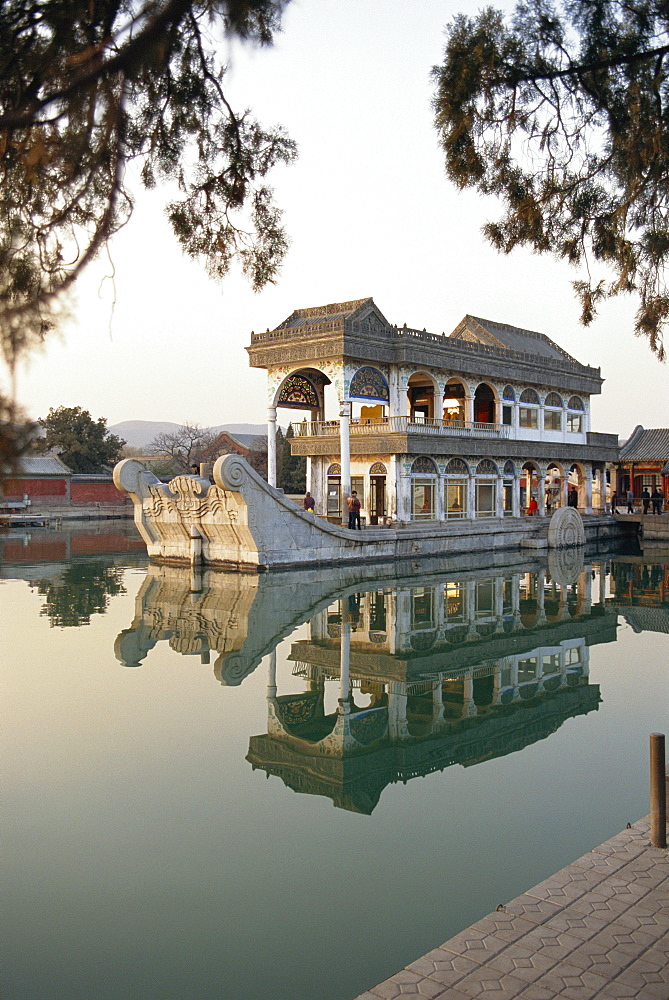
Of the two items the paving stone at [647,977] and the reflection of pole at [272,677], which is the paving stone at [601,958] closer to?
the paving stone at [647,977]

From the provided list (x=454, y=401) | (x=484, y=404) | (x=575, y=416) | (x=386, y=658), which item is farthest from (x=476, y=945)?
(x=575, y=416)

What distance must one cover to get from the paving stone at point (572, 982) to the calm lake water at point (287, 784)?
888 mm

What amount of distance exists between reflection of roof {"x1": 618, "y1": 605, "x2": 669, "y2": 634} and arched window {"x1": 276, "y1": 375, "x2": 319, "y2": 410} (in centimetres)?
1318

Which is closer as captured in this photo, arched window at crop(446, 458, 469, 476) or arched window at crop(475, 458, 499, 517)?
arched window at crop(446, 458, 469, 476)

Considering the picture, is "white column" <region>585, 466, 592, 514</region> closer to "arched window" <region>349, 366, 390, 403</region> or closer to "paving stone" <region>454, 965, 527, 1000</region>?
"arched window" <region>349, 366, 390, 403</region>

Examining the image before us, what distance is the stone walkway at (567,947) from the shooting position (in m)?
3.24

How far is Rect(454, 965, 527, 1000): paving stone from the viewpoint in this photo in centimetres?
320

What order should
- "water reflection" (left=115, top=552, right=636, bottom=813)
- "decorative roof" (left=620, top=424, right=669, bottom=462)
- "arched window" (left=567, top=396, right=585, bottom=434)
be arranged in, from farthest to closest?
"decorative roof" (left=620, top=424, right=669, bottom=462) → "arched window" (left=567, top=396, right=585, bottom=434) → "water reflection" (left=115, top=552, right=636, bottom=813)

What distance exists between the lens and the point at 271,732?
795cm

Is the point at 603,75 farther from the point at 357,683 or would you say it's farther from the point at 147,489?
the point at 147,489

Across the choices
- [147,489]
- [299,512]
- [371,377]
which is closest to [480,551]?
[371,377]

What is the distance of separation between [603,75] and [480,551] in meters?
21.6

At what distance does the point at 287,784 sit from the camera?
6.52m

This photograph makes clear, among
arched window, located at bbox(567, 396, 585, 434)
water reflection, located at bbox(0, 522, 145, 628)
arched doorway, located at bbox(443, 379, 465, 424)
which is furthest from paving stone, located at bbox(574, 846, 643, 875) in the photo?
arched window, located at bbox(567, 396, 585, 434)
